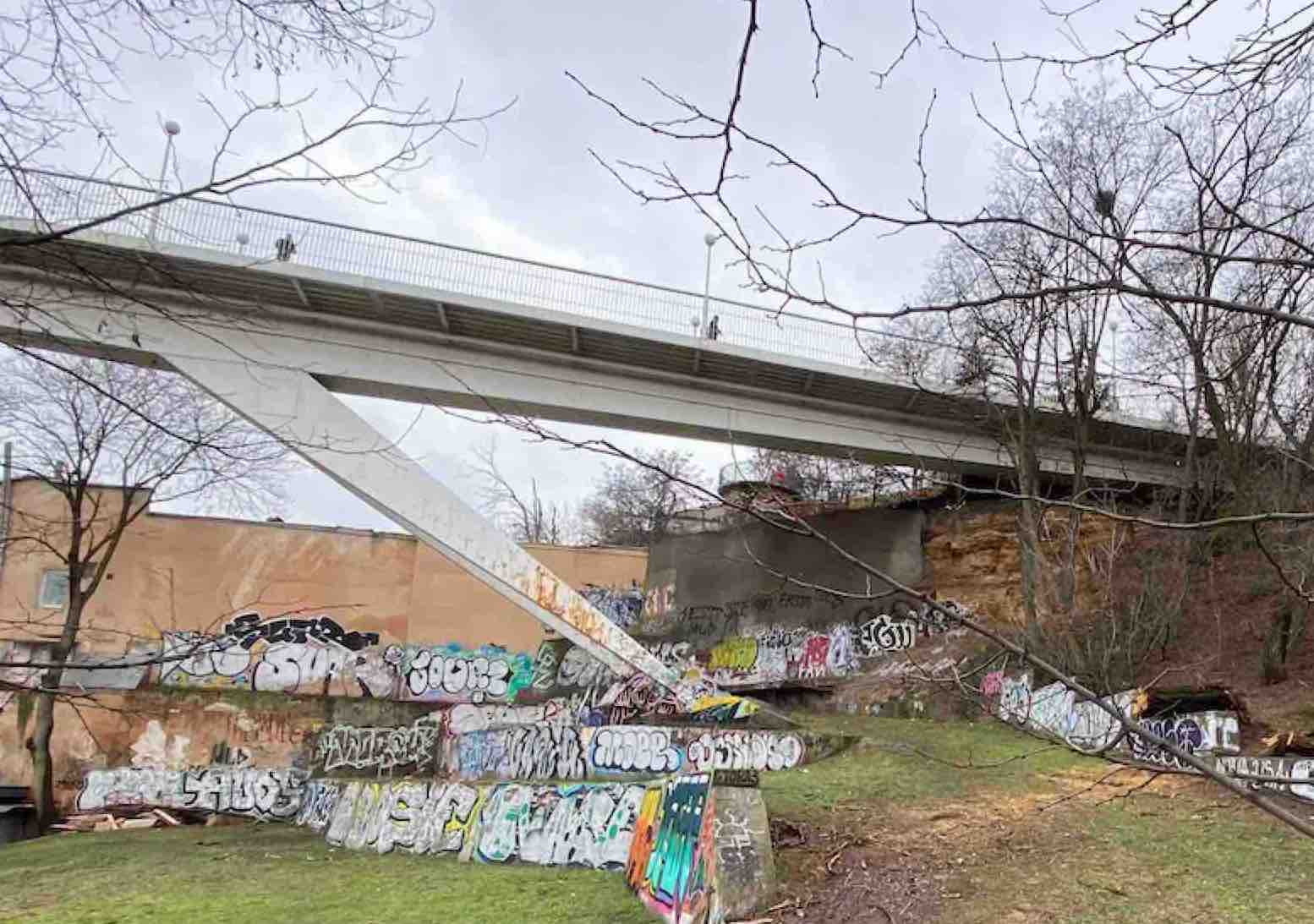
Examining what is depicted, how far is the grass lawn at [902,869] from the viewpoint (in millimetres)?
7953

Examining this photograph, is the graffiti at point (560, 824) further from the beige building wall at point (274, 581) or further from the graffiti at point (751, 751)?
the beige building wall at point (274, 581)

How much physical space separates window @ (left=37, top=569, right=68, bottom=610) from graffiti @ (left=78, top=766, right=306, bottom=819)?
9.02 metres

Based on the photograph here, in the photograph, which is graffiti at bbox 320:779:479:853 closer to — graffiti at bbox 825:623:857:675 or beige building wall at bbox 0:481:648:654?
graffiti at bbox 825:623:857:675

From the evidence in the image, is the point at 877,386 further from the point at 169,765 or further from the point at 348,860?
the point at 169,765

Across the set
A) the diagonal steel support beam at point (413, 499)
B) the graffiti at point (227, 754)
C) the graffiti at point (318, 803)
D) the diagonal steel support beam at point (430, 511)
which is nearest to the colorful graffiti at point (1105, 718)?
the diagonal steel support beam at point (413, 499)

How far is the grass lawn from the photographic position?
7.95 meters

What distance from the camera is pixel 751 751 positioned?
51.9 feet

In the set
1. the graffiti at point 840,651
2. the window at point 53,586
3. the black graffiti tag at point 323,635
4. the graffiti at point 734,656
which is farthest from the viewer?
the window at point 53,586

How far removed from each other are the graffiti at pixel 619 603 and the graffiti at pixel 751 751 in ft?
51.8

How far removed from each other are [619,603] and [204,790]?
14.6m

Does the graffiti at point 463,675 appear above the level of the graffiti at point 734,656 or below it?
below

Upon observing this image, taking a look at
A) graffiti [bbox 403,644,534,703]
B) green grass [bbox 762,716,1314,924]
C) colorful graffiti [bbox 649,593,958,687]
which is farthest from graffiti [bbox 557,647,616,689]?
green grass [bbox 762,716,1314,924]

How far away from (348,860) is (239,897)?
258 cm

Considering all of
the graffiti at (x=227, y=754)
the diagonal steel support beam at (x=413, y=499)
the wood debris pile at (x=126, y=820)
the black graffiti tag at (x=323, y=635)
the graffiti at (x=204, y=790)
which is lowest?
the wood debris pile at (x=126, y=820)
